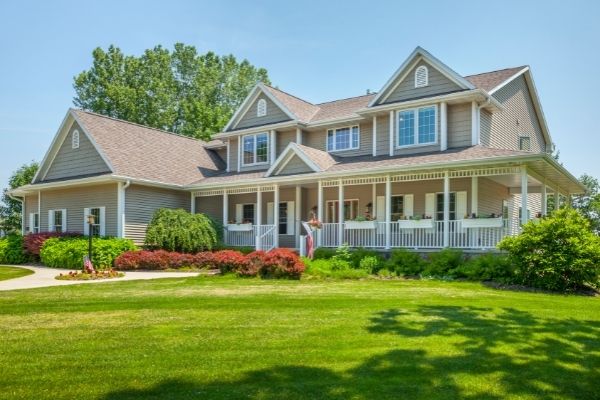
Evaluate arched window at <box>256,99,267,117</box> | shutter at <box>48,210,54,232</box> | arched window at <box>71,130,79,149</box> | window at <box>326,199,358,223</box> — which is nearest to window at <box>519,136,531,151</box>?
window at <box>326,199,358,223</box>

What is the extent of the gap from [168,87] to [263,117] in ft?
77.6

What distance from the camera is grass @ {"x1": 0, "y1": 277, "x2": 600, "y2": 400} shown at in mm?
4652

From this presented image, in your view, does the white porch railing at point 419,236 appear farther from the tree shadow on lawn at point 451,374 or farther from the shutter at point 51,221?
the shutter at point 51,221

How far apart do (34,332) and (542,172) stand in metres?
16.6

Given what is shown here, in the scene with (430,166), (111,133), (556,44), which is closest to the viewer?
(556,44)

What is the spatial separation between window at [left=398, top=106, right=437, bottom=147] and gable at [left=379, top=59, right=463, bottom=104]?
0.61m

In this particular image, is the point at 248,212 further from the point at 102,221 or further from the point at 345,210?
the point at 102,221

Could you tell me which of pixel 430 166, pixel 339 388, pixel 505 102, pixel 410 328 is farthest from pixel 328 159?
pixel 339 388

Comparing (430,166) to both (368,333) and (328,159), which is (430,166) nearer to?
(328,159)

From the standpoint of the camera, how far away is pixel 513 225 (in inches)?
709

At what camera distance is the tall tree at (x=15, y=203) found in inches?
1603

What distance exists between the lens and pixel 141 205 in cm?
2233

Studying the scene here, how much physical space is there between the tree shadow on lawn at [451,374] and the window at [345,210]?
15.3 metres

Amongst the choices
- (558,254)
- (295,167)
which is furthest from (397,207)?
(558,254)
